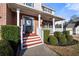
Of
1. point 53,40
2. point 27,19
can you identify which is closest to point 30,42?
point 53,40

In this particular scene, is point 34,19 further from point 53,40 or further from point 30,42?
point 30,42

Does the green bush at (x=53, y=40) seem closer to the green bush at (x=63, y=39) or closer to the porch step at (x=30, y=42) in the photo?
the green bush at (x=63, y=39)

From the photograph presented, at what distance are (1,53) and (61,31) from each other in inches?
380

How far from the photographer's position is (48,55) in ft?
32.1

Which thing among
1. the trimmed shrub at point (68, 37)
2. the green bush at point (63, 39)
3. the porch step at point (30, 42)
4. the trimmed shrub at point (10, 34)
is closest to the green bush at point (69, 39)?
the trimmed shrub at point (68, 37)

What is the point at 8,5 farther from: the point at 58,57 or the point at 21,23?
A: the point at 58,57

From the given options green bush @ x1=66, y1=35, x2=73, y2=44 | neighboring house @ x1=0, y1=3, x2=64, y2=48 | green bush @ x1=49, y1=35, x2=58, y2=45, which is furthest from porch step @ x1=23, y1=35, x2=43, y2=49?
green bush @ x1=66, y1=35, x2=73, y2=44

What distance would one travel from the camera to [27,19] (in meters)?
15.9

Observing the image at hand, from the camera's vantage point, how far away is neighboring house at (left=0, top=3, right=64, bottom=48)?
1239cm

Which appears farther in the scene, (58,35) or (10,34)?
(58,35)

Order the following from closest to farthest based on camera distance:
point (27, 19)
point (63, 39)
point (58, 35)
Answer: point (63, 39)
point (58, 35)
point (27, 19)

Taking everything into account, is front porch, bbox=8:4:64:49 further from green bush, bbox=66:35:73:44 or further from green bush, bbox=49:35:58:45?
green bush, bbox=66:35:73:44

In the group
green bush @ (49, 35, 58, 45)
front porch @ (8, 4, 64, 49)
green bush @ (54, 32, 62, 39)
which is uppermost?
front porch @ (8, 4, 64, 49)

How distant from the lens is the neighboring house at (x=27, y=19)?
12391 millimetres
